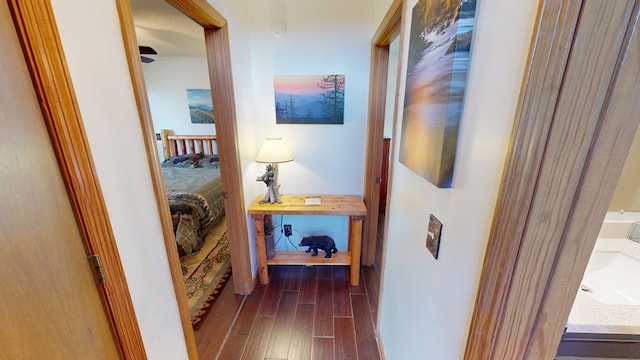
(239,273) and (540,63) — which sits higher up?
(540,63)

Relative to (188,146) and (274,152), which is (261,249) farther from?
(188,146)

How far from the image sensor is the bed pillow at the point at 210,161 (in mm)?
4086

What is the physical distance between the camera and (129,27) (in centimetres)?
84

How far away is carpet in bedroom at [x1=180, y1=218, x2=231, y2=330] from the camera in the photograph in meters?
2.00

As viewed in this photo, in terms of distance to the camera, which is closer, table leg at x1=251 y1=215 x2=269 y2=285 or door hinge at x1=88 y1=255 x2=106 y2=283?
door hinge at x1=88 y1=255 x2=106 y2=283

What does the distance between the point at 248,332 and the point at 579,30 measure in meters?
2.22

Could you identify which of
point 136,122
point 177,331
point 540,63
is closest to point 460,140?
point 540,63

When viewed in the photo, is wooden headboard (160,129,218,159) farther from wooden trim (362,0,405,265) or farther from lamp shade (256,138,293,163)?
wooden trim (362,0,405,265)

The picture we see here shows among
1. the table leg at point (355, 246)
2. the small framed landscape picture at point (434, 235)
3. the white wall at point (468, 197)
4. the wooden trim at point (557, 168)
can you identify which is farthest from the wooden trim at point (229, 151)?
the wooden trim at point (557, 168)

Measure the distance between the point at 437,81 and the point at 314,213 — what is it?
157 cm

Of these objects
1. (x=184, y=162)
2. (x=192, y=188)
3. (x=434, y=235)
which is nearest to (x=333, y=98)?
(x=434, y=235)

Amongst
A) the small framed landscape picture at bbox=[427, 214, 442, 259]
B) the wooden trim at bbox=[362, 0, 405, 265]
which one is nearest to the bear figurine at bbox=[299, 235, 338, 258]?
the wooden trim at bbox=[362, 0, 405, 265]

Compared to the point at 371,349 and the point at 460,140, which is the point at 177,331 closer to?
the point at 371,349

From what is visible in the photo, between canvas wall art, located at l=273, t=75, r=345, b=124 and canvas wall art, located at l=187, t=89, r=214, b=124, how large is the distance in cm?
285
